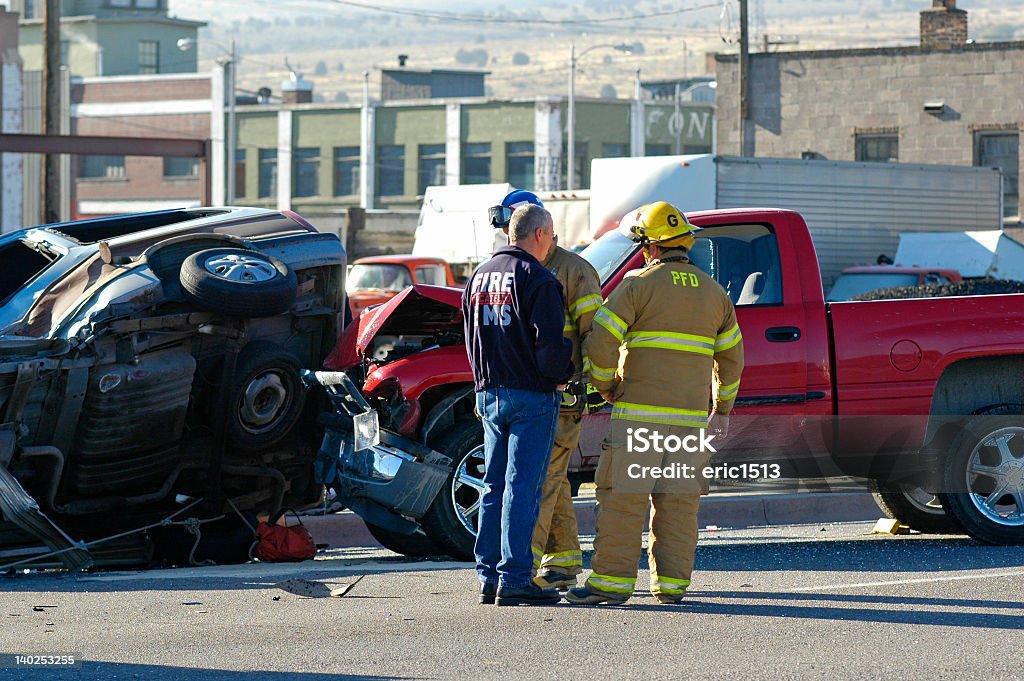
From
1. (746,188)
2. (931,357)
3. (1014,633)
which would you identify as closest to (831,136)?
(746,188)

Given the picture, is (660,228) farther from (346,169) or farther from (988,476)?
(346,169)

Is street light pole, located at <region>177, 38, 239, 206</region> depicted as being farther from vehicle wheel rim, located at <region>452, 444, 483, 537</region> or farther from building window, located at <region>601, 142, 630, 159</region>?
vehicle wheel rim, located at <region>452, 444, 483, 537</region>

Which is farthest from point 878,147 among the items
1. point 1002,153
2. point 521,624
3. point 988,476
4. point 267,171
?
point 267,171

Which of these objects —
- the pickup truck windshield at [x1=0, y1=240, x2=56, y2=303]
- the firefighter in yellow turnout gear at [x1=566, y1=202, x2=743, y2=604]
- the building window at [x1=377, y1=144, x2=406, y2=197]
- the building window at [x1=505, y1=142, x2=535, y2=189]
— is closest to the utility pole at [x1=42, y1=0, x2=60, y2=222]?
the pickup truck windshield at [x1=0, y1=240, x2=56, y2=303]

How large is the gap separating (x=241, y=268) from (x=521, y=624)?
9.31 feet

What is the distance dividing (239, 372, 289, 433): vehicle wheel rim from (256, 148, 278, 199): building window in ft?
191

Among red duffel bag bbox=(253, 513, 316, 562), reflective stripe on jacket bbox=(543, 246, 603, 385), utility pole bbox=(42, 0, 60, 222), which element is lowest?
red duffel bag bbox=(253, 513, 316, 562)

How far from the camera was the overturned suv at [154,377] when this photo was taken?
7.94 meters

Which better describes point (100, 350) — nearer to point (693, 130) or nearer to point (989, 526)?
point (989, 526)

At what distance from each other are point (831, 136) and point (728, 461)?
29.2 metres

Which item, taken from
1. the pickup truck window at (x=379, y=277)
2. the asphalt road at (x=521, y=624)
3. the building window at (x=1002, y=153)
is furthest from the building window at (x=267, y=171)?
the asphalt road at (x=521, y=624)

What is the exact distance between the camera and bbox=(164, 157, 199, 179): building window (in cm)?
6184

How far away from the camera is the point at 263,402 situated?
28.4ft

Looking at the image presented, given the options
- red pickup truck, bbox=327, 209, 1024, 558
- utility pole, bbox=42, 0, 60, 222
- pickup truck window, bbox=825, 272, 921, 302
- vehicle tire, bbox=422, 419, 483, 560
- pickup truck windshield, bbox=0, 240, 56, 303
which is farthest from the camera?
utility pole, bbox=42, 0, 60, 222
